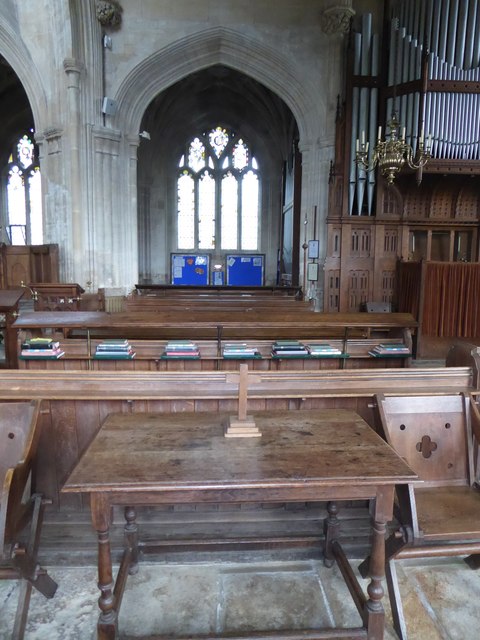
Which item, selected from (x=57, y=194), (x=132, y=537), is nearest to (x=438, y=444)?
(x=132, y=537)

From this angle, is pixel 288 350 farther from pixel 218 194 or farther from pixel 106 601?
pixel 218 194

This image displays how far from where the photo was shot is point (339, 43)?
8.45 meters

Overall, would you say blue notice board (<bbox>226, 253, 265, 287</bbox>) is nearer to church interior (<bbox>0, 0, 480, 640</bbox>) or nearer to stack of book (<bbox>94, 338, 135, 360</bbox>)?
church interior (<bbox>0, 0, 480, 640</bbox>)

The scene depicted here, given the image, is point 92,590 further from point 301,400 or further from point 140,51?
point 140,51

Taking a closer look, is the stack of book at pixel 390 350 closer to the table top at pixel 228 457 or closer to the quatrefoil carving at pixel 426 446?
the quatrefoil carving at pixel 426 446

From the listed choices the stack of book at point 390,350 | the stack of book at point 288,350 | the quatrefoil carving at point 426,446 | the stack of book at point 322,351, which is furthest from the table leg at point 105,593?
the stack of book at point 390,350

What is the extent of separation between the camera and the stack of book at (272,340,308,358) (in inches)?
128

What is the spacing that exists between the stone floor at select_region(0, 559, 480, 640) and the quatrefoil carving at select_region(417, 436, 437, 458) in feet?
1.75

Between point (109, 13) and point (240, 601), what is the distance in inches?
388

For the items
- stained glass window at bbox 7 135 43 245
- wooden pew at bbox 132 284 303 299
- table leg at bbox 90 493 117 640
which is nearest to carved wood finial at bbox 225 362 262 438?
table leg at bbox 90 493 117 640

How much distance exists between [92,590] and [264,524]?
0.88m

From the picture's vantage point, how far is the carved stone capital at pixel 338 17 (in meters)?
7.93

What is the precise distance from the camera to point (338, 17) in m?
8.04

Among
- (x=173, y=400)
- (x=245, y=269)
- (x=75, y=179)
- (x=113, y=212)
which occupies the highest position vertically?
(x=75, y=179)
